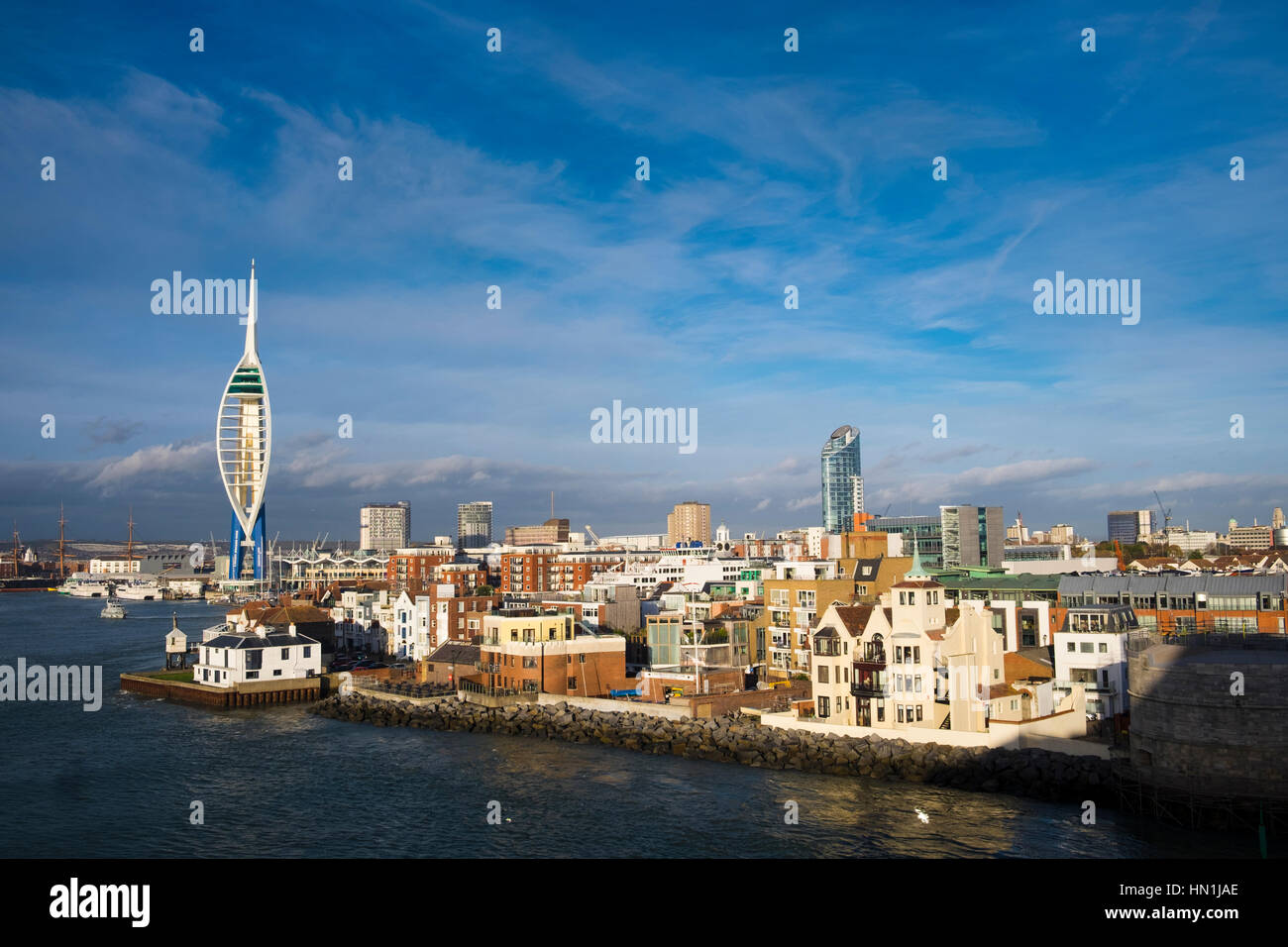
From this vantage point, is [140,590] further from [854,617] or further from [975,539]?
[854,617]

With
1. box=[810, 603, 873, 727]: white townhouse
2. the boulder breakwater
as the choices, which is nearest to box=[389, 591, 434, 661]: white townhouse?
the boulder breakwater

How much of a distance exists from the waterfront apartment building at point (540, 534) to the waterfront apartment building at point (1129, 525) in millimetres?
68093

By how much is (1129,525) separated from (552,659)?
123652mm

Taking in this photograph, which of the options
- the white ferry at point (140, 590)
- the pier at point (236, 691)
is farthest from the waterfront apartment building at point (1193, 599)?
the white ferry at point (140, 590)

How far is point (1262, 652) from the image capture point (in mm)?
18266

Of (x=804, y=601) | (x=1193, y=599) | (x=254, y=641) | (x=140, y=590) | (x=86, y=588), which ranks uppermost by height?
(x=1193, y=599)

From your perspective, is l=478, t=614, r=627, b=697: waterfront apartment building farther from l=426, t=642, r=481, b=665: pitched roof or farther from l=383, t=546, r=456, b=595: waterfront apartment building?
l=383, t=546, r=456, b=595: waterfront apartment building

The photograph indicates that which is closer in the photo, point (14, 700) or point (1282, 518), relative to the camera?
point (14, 700)

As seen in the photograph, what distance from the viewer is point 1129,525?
134 meters

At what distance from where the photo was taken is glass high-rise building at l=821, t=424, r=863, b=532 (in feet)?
484

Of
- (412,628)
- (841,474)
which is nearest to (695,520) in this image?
(841,474)
